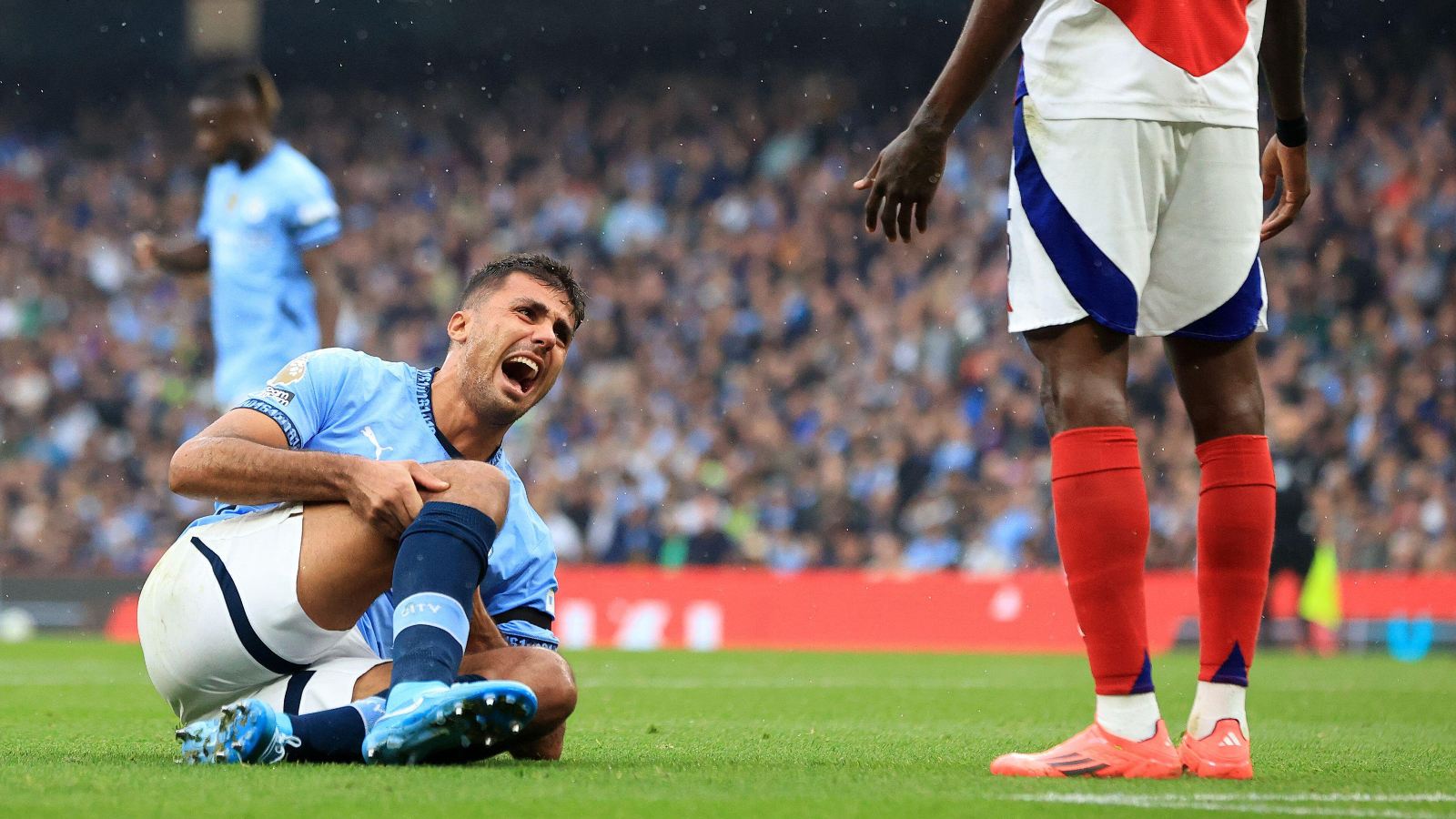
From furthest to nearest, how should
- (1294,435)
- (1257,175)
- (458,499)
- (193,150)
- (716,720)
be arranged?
1. (193,150)
2. (1294,435)
3. (716,720)
4. (1257,175)
5. (458,499)

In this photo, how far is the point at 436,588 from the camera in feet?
9.64

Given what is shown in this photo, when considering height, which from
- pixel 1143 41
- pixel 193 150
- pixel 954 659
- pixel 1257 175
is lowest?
pixel 954 659

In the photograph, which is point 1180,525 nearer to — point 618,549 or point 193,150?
point 618,549

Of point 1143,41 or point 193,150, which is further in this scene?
point 193,150

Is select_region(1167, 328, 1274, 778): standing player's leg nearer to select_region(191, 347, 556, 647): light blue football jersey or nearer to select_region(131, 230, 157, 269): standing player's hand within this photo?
select_region(191, 347, 556, 647): light blue football jersey

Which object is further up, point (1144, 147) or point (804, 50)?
point (804, 50)

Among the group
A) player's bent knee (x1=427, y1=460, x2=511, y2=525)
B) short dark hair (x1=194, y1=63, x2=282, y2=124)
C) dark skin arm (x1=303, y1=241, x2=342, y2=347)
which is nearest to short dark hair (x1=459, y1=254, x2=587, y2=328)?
player's bent knee (x1=427, y1=460, x2=511, y2=525)

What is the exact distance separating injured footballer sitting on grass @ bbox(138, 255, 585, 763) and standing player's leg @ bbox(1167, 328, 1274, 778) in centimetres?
126

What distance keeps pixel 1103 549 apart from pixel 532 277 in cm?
129

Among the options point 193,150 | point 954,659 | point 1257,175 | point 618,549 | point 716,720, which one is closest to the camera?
point 1257,175

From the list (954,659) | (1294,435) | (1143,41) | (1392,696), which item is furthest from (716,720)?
(1294,435)

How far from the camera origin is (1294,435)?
1306cm

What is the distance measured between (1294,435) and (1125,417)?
414 inches

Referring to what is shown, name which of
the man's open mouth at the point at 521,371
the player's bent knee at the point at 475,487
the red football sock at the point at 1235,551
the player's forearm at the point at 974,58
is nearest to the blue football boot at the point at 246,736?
the player's bent knee at the point at 475,487
